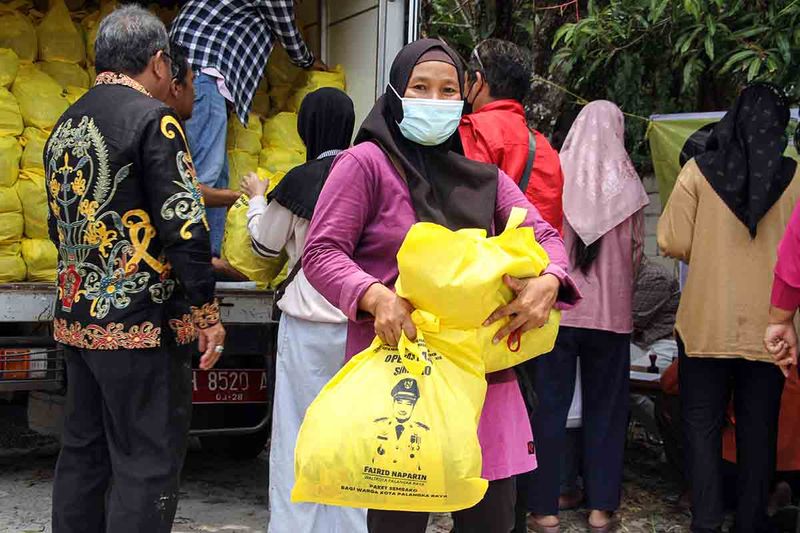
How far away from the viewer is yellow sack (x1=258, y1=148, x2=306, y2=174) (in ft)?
17.4

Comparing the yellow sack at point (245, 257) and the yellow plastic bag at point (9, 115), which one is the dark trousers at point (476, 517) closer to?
the yellow sack at point (245, 257)

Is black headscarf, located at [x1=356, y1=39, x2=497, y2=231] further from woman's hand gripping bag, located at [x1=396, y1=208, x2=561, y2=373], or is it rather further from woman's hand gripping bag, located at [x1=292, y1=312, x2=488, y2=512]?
woman's hand gripping bag, located at [x1=292, y1=312, x2=488, y2=512]

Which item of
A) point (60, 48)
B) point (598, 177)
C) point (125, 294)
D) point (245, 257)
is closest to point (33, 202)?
point (60, 48)

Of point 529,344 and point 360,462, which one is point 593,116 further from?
point 360,462

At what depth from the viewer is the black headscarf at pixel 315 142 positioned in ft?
12.1

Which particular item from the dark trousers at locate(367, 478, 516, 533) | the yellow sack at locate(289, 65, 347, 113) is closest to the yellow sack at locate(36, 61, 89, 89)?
the yellow sack at locate(289, 65, 347, 113)

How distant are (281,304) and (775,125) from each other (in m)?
2.08

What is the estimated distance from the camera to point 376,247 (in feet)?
8.46

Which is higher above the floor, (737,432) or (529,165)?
(529,165)

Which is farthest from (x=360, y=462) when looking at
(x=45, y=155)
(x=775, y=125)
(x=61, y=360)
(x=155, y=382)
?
(x=775, y=125)

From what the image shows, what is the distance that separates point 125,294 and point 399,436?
3.77 ft

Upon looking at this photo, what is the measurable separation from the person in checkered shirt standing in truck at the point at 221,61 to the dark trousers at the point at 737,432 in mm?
2233

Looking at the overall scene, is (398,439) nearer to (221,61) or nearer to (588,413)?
(588,413)

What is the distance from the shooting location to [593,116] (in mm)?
4578
